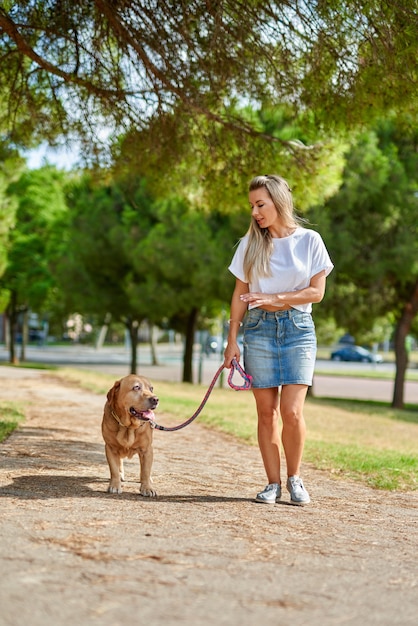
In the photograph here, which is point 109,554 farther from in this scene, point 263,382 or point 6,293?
point 6,293

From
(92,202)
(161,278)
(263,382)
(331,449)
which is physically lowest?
(331,449)

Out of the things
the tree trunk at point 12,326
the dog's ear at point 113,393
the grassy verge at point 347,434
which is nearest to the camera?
the dog's ear at point 113,393

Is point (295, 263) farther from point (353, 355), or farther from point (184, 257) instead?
point (353, 355)

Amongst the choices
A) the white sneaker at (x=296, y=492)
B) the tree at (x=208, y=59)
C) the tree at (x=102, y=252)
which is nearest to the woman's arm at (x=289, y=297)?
the white sneaker at (x=296, y=492)

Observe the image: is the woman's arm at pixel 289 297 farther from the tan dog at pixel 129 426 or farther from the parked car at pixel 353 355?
the parked car at pixel 353 355

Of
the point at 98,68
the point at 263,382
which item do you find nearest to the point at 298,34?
the point at 98,68

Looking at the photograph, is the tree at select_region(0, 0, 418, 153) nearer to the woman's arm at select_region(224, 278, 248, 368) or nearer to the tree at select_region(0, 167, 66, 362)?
the woman's arm at select_region(224, 278, 248, 368)

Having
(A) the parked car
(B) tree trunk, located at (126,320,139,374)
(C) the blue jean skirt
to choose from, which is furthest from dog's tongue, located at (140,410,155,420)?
(A) the parked car

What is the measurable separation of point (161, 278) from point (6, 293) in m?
13.2

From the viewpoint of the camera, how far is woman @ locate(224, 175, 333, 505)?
16.4 ft

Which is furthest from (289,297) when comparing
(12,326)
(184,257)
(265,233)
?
(12,326)

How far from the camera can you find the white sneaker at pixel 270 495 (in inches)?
194

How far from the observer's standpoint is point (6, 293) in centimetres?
3322

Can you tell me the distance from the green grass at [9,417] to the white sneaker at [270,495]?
10.2 feet
